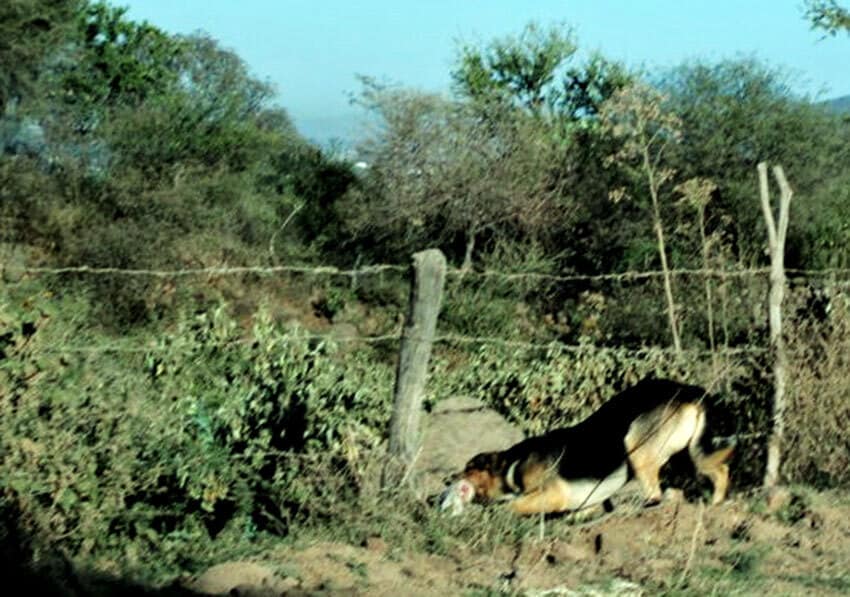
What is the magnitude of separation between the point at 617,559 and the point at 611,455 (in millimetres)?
1839

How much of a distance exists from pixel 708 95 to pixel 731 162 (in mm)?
1632

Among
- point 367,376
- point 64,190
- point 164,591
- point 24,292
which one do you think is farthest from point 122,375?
point 64,190

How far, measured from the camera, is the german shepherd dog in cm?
969

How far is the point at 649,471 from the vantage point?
9805 millimetres

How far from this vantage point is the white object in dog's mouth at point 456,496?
857 cm

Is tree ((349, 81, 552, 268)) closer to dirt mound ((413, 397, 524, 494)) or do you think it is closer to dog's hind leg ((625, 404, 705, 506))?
dirt mound ((413, 397, 524, 494))

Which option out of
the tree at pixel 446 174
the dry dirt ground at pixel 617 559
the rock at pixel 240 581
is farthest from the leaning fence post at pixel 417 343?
the tree at pixel 446 174

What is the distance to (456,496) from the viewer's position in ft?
28.9

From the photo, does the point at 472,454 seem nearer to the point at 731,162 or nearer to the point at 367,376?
the point at 367,376

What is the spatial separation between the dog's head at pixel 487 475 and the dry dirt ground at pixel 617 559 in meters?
0.24

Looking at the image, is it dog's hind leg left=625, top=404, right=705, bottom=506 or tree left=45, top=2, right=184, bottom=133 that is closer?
dog's hind leg left=625, top=404, right=705, bottom=506

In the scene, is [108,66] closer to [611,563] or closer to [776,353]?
[776,353]

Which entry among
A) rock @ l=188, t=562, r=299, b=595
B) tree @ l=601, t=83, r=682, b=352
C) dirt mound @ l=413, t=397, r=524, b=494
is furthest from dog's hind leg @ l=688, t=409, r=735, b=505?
rock @ l=188, t=562, r=299, b=595

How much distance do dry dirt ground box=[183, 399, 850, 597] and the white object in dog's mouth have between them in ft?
1.03
